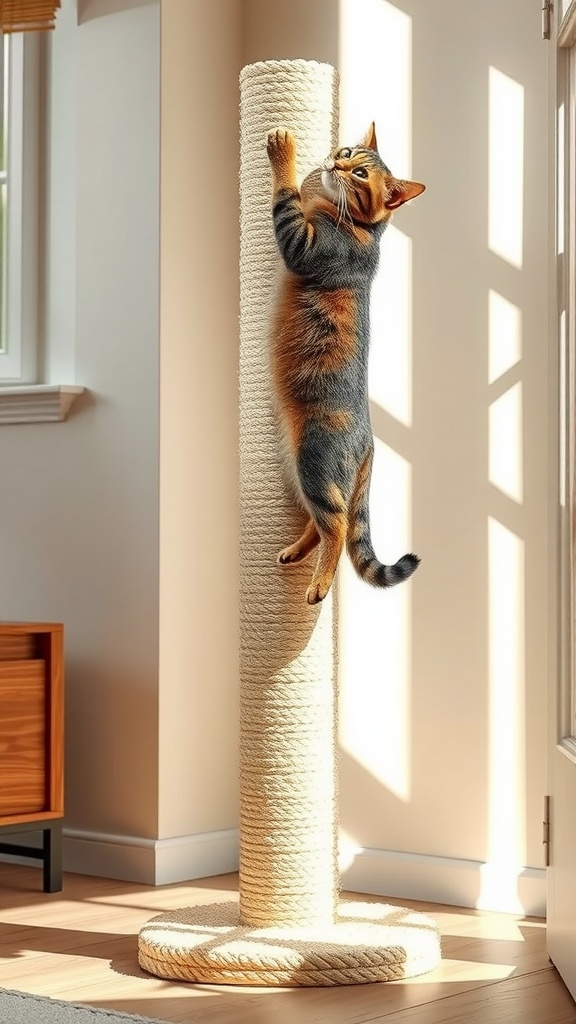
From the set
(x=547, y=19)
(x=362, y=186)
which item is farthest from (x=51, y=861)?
(x=547, y=19)

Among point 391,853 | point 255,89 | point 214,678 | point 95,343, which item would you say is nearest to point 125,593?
point 214,678

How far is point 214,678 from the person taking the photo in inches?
117

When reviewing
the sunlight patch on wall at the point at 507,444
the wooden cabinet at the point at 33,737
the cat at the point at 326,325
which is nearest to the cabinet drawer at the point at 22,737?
the wooden cabinet at the point at 33,737

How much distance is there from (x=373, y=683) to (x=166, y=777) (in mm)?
463

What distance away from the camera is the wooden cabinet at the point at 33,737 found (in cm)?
275

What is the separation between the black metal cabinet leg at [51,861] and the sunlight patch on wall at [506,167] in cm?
141

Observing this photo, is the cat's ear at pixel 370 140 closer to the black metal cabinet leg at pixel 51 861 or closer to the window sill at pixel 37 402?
the window sill at pixel 37 402

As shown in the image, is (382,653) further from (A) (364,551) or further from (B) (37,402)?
(B) (37,402)

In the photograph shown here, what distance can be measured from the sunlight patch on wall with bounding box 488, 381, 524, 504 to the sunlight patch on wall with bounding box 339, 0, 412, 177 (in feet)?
1.66

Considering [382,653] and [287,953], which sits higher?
[382,653]

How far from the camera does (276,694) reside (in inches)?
88.4

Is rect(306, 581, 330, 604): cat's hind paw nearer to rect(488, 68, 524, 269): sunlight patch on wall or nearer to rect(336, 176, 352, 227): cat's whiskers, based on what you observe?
rect(336, 176, 352, 227): cat's whiskers

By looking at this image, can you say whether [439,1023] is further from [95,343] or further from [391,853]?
Answer: [95,343]

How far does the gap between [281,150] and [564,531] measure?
72 centimetres
